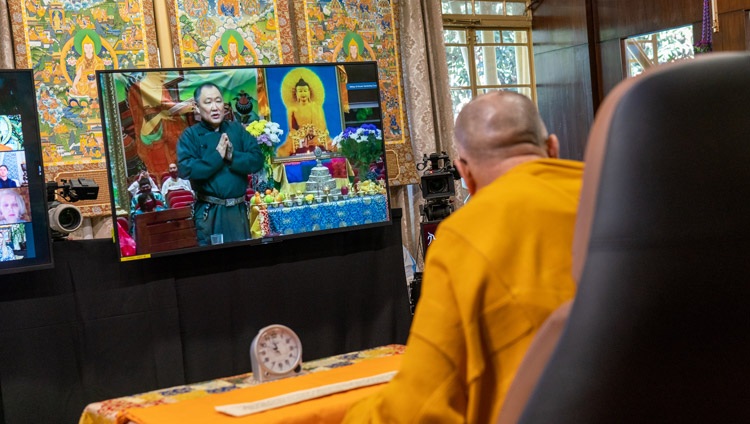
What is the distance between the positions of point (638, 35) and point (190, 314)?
516cm

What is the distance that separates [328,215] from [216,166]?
Answer: 64 centimetres

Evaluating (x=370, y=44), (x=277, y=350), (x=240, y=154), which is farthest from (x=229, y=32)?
(x=277, y=350)

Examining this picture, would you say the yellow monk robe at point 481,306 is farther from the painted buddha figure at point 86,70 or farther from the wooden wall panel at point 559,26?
the wooden wall panel at point 559,26

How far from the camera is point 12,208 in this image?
4008 mm

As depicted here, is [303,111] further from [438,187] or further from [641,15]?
[641,15]

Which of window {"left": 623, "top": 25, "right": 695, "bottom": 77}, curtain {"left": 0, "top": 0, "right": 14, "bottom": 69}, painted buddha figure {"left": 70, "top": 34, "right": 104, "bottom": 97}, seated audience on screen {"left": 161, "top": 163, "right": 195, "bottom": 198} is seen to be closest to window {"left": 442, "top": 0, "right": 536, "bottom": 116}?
window {"left": 623, "top": 25, "right": 695, "bottom": 77}

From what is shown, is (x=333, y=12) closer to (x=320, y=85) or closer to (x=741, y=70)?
(x=320, y=85)

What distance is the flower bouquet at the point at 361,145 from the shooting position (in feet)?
16.0

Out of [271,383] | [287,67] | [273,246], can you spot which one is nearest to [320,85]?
[287,67]

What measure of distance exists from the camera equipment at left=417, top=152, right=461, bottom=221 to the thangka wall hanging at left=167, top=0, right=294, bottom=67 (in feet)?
4.84

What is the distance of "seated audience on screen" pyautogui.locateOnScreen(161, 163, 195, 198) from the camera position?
434 cm

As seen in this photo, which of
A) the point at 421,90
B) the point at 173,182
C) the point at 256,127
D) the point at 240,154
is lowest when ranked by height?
the point at 173,182

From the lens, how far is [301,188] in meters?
4.73

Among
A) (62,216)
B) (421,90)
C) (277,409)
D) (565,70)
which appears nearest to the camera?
(277,409)
